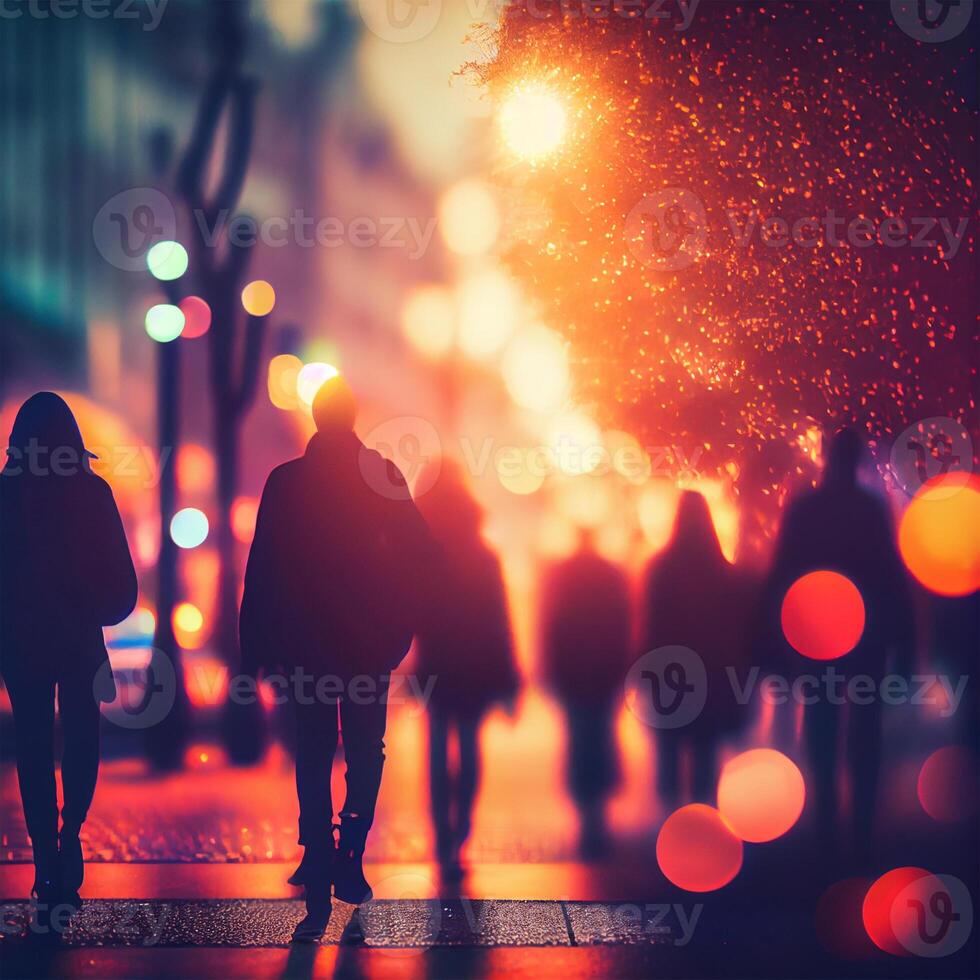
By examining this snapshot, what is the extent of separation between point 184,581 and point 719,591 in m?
3.01

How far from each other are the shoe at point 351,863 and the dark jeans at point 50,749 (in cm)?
116

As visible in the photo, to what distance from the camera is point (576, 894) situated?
4.80 m

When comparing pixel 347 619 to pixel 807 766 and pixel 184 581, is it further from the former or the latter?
pixel 807 766

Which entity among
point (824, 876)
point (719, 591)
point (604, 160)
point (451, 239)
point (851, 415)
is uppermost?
point (604, 160)

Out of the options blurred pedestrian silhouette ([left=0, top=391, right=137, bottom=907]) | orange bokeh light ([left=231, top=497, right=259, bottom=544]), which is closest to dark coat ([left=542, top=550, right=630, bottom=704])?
orange bokeh light ([left=231, top=497, right=259, bottom=544])

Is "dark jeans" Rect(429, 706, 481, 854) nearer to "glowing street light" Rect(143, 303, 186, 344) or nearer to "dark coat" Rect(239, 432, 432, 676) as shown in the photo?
"dark coat" Rect(239, 432, 432, 676)

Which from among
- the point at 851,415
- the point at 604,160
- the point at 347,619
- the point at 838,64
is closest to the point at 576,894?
the point at 347,619

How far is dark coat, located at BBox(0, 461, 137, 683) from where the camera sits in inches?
177

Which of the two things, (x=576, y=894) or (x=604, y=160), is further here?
(x=604, y=160)

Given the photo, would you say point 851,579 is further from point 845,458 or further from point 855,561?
point 845,458

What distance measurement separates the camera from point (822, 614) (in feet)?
19.3

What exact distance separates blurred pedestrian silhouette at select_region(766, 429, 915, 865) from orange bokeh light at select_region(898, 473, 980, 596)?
0.97 feet

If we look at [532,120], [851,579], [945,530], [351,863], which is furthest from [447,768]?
[532,120]

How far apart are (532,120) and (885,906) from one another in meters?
4.56
